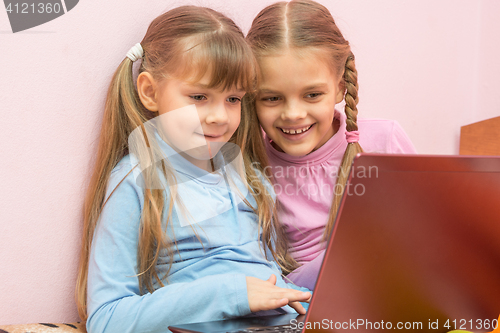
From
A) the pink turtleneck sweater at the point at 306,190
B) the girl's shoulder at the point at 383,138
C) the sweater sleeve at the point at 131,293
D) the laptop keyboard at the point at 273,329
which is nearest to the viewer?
the laptop keyboard at the point at 273,329

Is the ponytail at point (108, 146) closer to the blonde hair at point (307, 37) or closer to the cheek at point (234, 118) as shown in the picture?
the cheek at point (234, 118)

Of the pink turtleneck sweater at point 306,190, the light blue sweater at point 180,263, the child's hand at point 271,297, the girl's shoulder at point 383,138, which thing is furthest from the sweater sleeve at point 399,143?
the child's hand at point 271,297

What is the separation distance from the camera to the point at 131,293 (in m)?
0.72

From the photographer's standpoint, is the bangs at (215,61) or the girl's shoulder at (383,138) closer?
the bangs at (215,61)

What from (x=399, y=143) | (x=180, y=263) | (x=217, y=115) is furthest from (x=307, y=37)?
(x=180, y=263)

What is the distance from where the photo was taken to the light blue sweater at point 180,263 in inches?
26.8

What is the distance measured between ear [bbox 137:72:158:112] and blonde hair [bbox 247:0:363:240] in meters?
0.22

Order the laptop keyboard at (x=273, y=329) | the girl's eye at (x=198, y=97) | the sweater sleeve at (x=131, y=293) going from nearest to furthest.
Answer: the laptop keyboard at (x=273, y=329) < the sweater sleeve at (x=131, y=293) < the girl's eye at (x=198, y=97)

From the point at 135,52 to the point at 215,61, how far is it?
163 millimetres

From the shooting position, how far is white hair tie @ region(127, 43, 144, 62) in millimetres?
827

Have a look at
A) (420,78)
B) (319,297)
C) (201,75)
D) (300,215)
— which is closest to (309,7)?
(201,75)

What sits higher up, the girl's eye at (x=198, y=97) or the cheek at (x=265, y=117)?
the girl's eye at (x=198, y=97)

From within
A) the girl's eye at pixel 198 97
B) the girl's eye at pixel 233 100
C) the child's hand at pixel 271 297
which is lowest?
the child's hand at pixel 271 297

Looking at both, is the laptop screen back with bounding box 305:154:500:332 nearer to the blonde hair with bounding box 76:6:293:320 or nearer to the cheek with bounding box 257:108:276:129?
the blonde hair with bounding box 76:6:293:320
